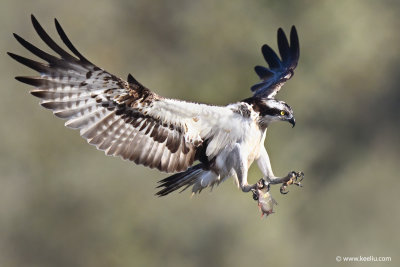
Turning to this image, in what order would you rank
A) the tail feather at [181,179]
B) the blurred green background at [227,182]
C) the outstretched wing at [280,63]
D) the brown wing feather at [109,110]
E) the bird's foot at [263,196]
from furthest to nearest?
the blurred green background at [227,182]
the outstretched wing at [280,63]
the tail feather at [181,179]
the bird's foot at [263,196]
the brown wing feather at [109,110]

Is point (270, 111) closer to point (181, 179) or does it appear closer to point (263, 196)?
point (263, 196)

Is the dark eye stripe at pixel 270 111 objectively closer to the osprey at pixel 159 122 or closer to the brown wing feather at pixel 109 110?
the osprey at pixel 159 122

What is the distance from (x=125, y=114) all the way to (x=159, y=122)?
35 centimetres

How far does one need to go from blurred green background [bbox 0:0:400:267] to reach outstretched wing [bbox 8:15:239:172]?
8.87 meters

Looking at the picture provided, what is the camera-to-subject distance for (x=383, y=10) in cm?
3002

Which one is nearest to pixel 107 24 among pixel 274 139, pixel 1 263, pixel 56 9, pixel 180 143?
pixel 56 9

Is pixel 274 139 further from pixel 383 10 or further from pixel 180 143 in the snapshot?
pixel 180 143

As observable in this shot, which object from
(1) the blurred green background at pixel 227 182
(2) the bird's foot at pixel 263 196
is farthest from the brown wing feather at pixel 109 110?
(1) the blurred green background at pixel 227 182

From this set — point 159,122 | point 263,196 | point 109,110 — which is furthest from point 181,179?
point 109,110

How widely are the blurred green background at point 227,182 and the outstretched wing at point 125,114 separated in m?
8.87

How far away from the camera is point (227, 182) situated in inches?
873

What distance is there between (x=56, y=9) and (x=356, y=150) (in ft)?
28.8

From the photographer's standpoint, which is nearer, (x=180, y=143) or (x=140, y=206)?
(x=180, y=143)

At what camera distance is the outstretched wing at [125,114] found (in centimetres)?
929
